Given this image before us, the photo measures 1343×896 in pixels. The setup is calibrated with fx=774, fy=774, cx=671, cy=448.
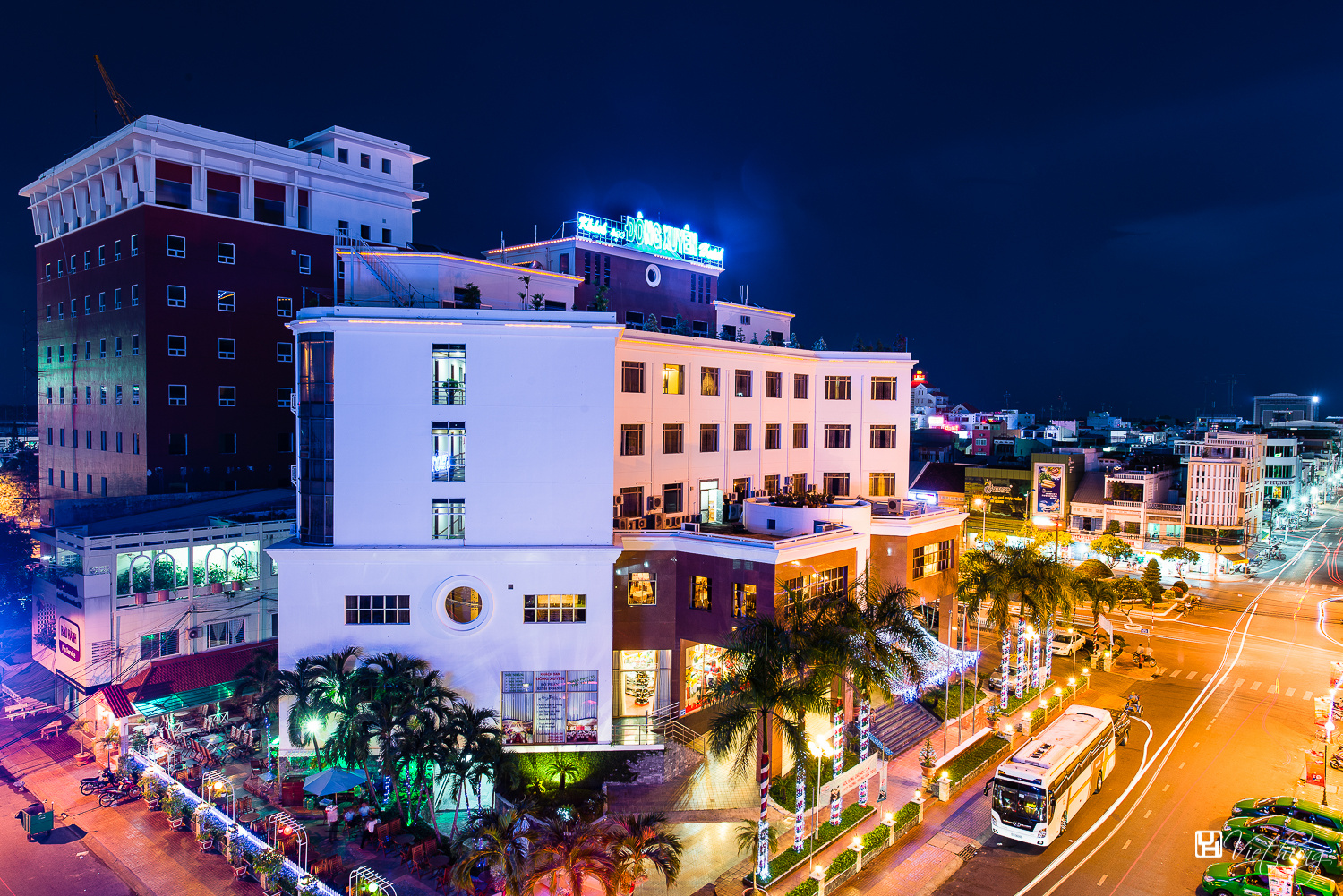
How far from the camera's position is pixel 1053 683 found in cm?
4631

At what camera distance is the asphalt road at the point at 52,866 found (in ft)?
85.1

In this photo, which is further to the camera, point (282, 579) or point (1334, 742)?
point (1334, 742)

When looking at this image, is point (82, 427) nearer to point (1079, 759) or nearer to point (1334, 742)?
point (1079, 759)

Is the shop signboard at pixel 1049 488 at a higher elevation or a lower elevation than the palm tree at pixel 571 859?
higher

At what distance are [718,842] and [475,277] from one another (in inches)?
1088

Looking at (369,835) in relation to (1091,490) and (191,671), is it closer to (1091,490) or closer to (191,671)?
(191,671)

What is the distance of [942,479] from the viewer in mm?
97938

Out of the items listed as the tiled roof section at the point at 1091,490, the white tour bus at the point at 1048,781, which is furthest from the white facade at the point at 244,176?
the tiled roof section at the point at 1091,490

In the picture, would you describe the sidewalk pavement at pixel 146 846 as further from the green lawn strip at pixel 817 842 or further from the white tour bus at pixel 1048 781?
the white tour bus at pixel 1048 781

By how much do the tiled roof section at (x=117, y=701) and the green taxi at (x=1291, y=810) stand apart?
4771 cm

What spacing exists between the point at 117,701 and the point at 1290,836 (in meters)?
49.0

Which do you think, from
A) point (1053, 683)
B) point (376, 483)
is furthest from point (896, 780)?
point (376, 483)

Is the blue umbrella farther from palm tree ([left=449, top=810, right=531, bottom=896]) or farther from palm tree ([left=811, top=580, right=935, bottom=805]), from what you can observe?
palm tree ([left=811, top=580, right=935, bottom=805])

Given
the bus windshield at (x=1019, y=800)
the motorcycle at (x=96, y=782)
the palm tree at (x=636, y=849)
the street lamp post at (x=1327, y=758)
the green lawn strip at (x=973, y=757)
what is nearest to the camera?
the palm tree at (x=636, y=849)
